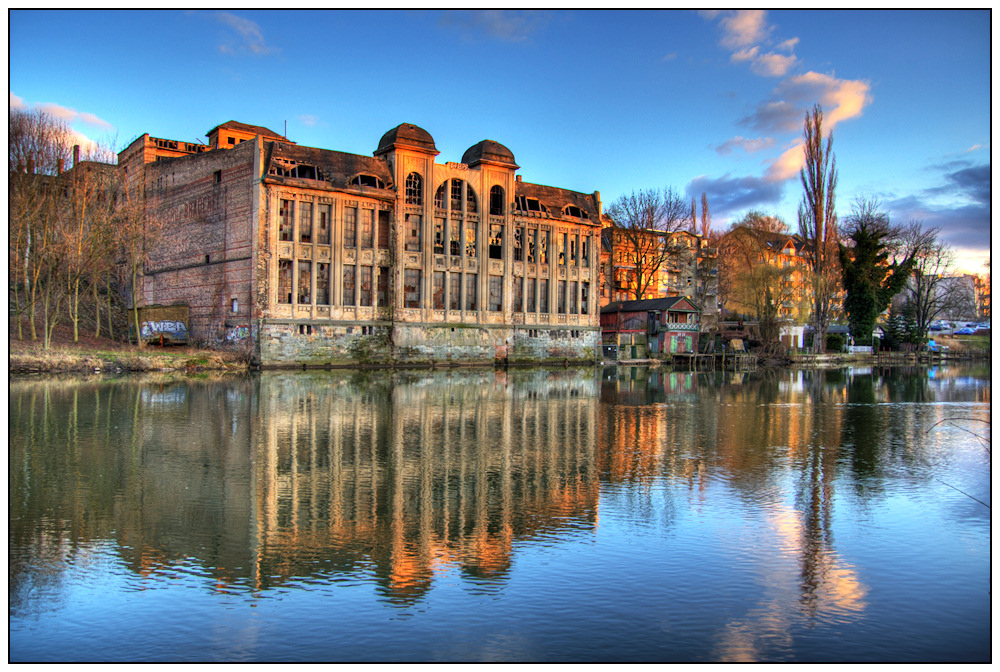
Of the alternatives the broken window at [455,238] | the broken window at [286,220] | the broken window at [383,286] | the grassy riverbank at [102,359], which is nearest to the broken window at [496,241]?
the broken window at [455,238]

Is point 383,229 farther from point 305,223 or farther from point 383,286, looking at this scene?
point 305,223

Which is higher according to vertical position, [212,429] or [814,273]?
[814,273]

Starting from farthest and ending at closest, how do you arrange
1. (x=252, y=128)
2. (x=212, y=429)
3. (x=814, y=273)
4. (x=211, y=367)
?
(x=814, y=273)
(x=252, y=128)
(x=211, y=367)
(x=212, y=429)

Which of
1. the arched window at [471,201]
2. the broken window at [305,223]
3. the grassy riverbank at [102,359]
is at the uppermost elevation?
the arched window at [471,201]

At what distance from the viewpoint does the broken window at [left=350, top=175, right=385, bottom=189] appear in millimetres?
→ 51781

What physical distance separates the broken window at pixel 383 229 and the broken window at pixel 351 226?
6.75 ft

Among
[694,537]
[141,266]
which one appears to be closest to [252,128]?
[141,266]

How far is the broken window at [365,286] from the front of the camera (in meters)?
51.6

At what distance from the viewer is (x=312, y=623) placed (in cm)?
600

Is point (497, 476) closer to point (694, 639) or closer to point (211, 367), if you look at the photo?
point (694, 639)

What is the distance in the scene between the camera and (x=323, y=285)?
50.1 m

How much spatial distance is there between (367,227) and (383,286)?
4.19 m

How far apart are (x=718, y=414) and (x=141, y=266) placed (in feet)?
161

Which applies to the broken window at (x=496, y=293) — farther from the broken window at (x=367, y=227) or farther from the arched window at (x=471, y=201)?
the broken window at (x=367, y=227)
